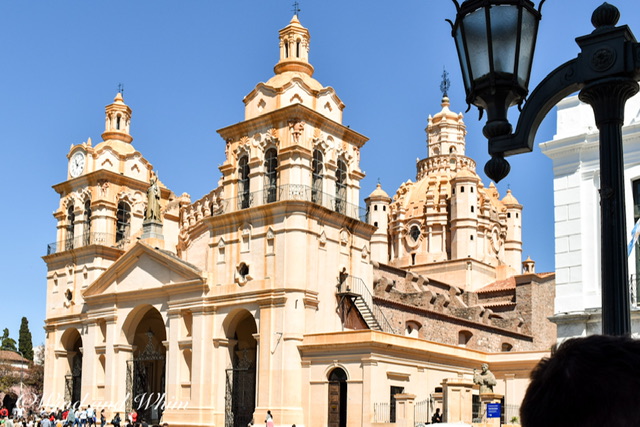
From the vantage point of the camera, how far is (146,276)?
4178 cm

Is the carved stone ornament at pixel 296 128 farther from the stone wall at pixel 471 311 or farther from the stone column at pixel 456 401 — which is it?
the stone column at pixel 456 401

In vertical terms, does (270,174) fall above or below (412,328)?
above

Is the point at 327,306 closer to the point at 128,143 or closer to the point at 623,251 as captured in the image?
the point at 128,143

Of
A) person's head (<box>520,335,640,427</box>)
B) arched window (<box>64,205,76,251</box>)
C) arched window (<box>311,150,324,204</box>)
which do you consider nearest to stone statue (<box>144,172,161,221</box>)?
arched window (<box>64,205,76,251</box>)

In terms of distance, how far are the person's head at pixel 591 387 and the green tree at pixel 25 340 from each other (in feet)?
277

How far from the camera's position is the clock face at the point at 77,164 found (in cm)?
4966

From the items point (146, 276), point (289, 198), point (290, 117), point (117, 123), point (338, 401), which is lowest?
point (338, 401)

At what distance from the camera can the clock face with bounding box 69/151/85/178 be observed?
49656mm

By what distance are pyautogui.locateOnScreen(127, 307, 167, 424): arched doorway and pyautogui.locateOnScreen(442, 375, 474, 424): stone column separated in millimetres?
15016

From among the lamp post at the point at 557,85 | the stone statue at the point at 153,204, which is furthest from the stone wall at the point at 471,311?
the lamp post at the point at 557,85

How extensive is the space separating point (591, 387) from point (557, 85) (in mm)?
3881

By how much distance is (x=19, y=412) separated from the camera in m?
44.5

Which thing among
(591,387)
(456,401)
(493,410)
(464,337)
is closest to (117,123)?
(464,337)

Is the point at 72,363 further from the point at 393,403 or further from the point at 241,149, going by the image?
the point at 393,403
